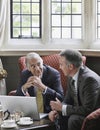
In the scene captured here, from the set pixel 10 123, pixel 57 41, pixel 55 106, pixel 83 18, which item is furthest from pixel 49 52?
pixel 10 123

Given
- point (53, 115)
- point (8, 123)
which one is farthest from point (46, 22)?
point (8, 123)

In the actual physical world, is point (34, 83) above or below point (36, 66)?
below

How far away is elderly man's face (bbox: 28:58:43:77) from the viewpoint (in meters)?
4.02

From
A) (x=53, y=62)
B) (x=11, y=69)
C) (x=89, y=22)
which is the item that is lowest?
(x=11, y=69)

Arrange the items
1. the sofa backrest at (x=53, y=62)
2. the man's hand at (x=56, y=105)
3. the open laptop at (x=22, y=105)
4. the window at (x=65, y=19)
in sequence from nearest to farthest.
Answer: the open laptop at (x=22, y=105)
the man's hand at (x=56, y=105)
the sofa backrest at (x=53, y=62)
the window at (x=65, y=19)

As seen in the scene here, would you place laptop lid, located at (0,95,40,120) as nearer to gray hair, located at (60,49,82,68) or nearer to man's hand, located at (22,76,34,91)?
man's hand, located at (22,76,34,91)

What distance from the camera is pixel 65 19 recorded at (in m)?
5.55

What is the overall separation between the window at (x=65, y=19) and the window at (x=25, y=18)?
22 centimetres

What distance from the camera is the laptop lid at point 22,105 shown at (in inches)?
133

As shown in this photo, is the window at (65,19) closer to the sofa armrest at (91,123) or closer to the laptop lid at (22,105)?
the laptop lid at (22,105)

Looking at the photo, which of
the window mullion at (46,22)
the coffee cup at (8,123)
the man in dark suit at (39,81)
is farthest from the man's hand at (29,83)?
the window mullion at (46,22)

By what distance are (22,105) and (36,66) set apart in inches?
26.5

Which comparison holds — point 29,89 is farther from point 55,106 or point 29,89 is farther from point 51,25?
point 51,25

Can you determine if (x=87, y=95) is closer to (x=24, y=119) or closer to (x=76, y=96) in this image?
(x=76, y=96)
